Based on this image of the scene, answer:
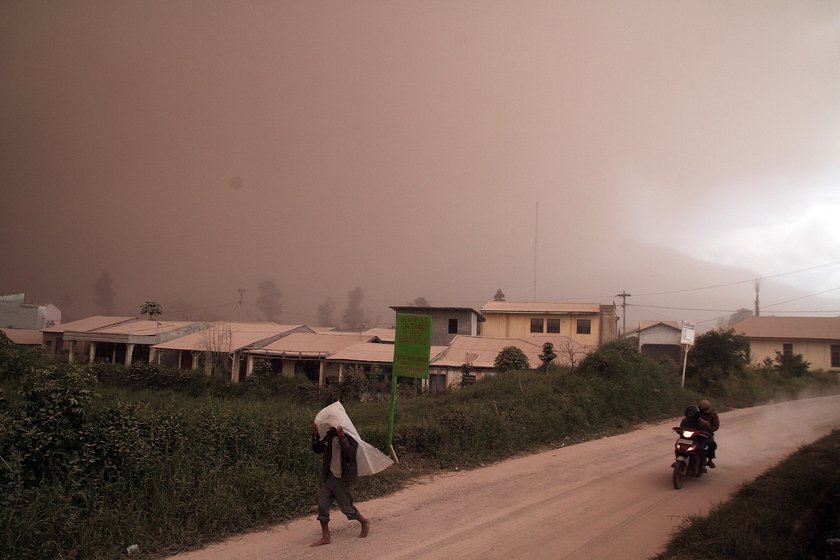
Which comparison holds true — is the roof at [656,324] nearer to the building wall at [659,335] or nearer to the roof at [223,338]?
the building wall at [659,335]

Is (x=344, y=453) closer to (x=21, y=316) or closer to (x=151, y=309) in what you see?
(x=151, y=309)

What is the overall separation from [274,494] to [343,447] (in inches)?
71.9

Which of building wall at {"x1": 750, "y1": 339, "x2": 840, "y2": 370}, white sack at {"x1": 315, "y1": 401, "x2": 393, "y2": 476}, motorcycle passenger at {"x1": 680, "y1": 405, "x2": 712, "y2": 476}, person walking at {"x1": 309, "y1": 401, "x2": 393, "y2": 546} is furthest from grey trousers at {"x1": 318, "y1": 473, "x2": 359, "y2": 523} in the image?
building wall at {"x1": 750, "y1": 339, "x2": 840, "y2": 370}

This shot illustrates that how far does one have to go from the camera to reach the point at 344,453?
6.02 m

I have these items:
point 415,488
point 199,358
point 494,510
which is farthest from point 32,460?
point 199,358

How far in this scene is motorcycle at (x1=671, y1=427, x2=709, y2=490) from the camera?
8.77 meters

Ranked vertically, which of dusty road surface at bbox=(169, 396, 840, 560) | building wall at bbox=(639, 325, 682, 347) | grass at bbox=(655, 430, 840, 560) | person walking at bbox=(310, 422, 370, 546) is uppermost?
building wall at bbox=(639, 325, 682, 347)

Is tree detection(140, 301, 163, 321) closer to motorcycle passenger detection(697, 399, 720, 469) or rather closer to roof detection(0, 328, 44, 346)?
roof detection(0, 328, 44, 346)

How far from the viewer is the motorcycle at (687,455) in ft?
28.8

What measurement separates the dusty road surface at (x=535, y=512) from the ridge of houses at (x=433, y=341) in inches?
787

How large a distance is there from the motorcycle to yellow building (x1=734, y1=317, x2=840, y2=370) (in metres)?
41.5

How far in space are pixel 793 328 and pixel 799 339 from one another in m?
2.80

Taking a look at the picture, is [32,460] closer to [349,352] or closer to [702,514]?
[702,514]

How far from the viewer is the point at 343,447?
599 cm
